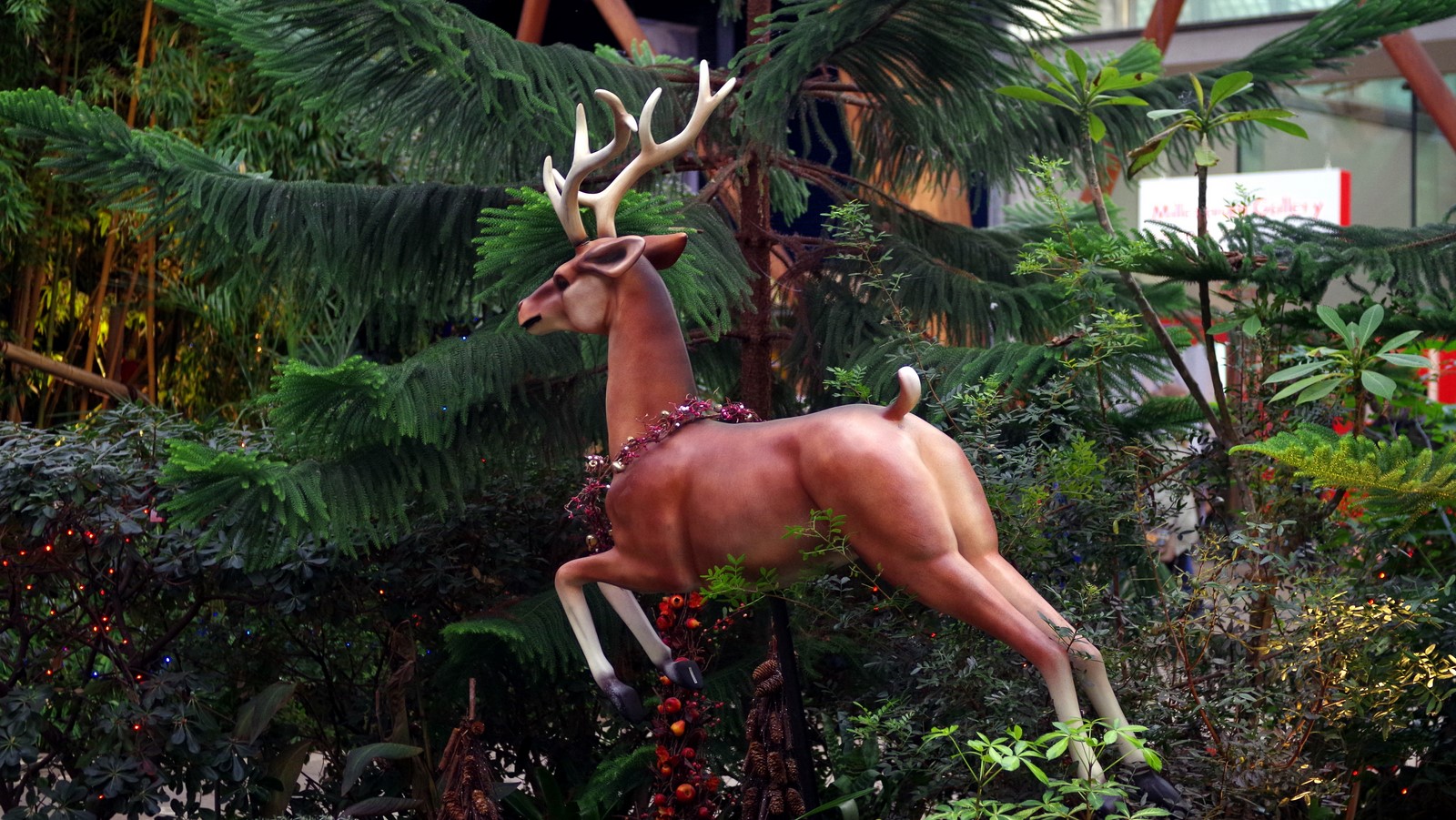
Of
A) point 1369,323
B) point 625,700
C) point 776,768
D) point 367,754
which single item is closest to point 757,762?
point 776,768

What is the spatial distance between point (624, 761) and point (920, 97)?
6.02 feet

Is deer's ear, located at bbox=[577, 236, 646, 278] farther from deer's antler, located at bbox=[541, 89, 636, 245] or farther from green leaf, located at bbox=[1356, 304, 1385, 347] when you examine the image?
green leaf, located at bbox=[1356, 304, 1385, 347]

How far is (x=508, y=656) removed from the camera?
12.5 ft

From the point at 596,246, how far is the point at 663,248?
0.47ft

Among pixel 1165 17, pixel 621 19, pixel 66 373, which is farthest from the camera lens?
pixel 1165 17

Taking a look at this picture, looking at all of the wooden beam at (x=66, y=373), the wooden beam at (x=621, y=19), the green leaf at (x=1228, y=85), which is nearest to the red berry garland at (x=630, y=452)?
the green leaf at (x=1228, y=85)

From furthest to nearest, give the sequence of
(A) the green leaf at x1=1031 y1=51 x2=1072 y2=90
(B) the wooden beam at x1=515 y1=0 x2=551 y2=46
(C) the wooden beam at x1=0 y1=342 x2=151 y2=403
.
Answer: (B) the wooden beam at x1=515 y1=0 x2=551 y2=46 → (C) the wooden beam at x1=0 y1=342 x2=151 y2=403 → (A) the green leaf at x1=1031 y1=51 x2=1072 y2=90

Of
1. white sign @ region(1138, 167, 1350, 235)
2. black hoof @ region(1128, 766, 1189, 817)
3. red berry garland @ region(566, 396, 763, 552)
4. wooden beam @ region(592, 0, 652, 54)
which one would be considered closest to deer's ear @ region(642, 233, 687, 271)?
red berry garland @ region(566, 396, 763, 552)

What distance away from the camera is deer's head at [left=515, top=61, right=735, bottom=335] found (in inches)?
105

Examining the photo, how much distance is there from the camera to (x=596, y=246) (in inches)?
105

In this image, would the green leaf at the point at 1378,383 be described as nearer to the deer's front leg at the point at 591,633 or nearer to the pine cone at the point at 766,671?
the pine cone at the point at 766,671

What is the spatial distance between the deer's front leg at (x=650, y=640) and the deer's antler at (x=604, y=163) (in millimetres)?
703

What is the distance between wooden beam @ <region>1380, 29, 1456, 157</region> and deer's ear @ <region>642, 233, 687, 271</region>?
6144mm

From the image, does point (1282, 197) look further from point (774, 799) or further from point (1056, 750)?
point (1056, 750)
